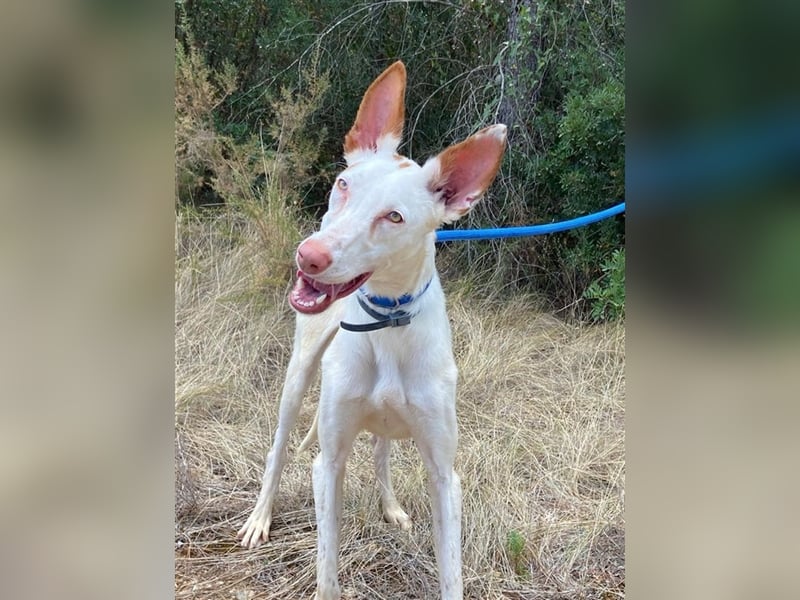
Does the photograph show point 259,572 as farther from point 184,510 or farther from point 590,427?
point 590,427

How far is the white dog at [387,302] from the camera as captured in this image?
1.58 m

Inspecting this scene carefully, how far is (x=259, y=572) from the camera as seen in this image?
2.12 meters

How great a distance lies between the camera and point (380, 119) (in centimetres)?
182

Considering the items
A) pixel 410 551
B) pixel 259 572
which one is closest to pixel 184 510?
pixel 259 572

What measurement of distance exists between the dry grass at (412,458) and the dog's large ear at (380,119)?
82cm

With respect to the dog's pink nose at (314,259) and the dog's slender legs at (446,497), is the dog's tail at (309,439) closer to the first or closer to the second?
the dog's slender legs at (446,497)

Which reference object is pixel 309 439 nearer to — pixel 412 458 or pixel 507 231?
pixel 412 458

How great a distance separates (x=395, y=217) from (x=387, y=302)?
261 millimetres

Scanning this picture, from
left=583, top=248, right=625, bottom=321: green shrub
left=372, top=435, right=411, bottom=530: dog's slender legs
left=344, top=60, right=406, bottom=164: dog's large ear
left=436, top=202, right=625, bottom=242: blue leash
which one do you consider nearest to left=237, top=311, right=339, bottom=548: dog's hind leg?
left=372, top=435, right=411, bottom=530: dog's slender legs

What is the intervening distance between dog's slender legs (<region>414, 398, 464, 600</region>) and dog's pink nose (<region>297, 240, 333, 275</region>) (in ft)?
1.91

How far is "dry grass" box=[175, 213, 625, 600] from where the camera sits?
2.11 m
